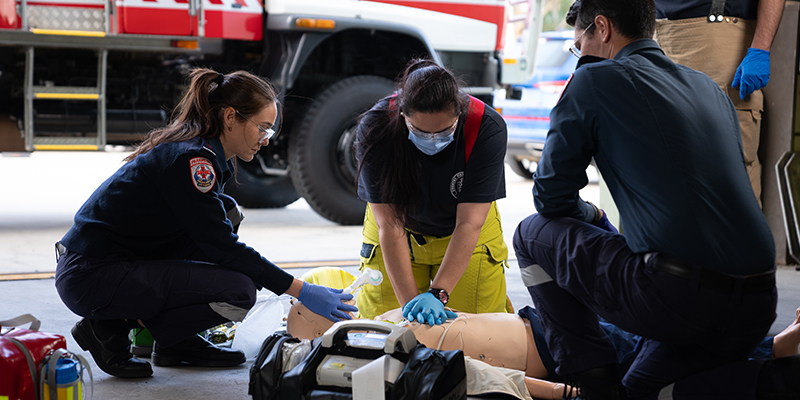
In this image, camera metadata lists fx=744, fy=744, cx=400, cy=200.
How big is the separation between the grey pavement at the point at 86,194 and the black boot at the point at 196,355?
3cm

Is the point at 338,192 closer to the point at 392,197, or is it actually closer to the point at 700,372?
the point at 392,197

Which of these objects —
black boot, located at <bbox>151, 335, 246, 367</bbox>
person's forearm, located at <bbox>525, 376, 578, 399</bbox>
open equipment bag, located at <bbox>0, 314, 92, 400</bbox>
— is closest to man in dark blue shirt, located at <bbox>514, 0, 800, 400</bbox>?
person's forearm, located at <bbox>525, 376, 578, 399</bbox>

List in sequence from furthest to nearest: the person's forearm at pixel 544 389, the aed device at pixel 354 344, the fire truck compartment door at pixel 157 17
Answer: the fire truck compartment door at pixel 157 17 < the person's forearm at pixel 544 389 < the aed device at pixel 354 344

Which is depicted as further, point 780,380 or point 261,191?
point 261,191

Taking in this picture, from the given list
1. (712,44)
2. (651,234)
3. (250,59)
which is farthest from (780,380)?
(250,59)

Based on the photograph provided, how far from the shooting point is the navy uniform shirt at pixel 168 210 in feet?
7.32

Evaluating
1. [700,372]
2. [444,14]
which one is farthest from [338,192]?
[700,372]

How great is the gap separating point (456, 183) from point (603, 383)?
98 centimetres

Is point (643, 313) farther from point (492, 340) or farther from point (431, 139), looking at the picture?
point (431, 139)

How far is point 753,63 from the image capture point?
10.2 ft

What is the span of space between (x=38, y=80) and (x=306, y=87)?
5.94ft

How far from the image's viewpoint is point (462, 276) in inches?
107

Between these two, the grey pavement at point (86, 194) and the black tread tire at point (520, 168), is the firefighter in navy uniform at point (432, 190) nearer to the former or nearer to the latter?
the grey pavement at point (86, 194)

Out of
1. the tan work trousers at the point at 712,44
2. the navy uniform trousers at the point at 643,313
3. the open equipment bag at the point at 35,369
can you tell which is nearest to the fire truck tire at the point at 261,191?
the tan work trousers at the point at 712,44
